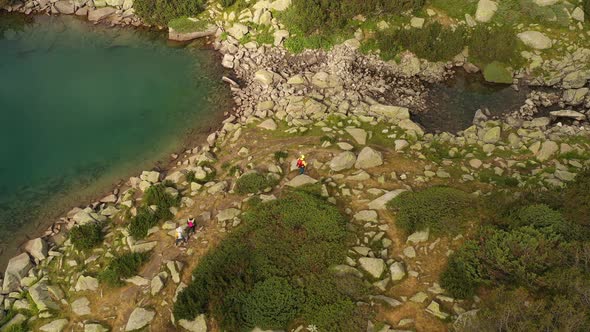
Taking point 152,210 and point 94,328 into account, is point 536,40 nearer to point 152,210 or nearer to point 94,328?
point 152,210

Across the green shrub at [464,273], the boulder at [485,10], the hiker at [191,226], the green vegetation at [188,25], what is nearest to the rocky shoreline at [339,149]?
the green shrub at [464,273]

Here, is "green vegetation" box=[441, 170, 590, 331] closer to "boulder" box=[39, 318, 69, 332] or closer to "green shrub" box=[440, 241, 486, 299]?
"green shrub" box=[440, 241, 486, 299]

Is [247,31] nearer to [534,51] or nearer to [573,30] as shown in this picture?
[534,51]

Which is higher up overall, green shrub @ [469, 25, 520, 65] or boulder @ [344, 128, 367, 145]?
green shrub @ [469, 25, 520, 65]

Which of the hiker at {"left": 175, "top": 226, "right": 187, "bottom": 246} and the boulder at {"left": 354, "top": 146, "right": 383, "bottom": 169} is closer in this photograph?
the hiker at {"left": 175, "top": 226, "right": 187, "bottom": 246}

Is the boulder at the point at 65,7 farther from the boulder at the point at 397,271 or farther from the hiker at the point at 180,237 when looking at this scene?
the boulder at the point at 397,271

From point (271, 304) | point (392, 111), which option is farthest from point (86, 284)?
point (392, 111)

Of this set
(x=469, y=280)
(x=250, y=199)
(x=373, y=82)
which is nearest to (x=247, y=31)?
(x=373, y=82)

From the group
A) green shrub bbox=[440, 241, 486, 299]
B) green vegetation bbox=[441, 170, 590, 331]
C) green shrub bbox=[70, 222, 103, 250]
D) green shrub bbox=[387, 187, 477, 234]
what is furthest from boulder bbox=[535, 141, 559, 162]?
green shrub bbox=[70, 222, 103, 250]
